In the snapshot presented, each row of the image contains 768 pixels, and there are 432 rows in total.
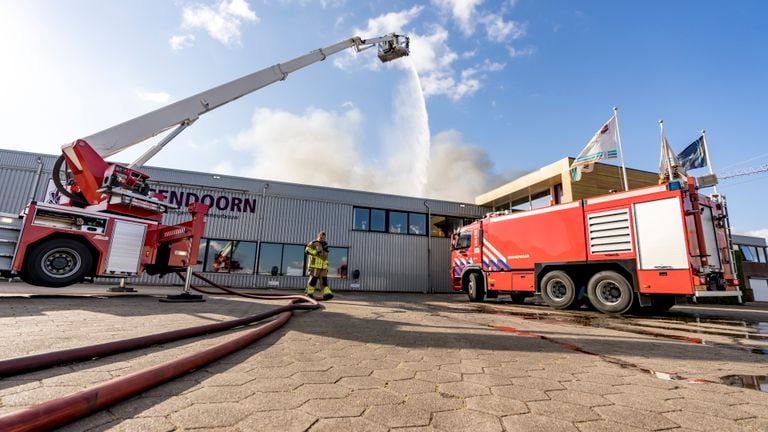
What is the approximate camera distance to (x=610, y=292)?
8211mm

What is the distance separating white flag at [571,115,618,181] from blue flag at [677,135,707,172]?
4408 mm

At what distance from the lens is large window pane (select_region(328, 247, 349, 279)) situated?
53.7 ft

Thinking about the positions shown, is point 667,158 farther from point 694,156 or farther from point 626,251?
point 626,251

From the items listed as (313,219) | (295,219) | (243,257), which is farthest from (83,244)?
(313,219)

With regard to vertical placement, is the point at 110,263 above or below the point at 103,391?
above

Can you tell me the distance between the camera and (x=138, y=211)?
8.12m

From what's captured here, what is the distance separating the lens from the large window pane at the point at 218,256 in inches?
581

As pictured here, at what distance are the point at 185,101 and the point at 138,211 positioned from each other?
11.3ft

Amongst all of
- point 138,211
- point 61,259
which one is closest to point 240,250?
point 138,211

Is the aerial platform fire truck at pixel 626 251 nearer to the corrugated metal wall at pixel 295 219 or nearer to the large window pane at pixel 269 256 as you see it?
the corrugated metal wall at pixel 295 219

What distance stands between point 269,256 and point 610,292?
1330 cm

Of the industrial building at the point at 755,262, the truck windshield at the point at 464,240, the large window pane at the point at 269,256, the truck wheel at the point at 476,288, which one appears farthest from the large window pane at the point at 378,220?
the industrial building at the point at 755,262

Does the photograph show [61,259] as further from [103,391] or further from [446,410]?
[446,410]

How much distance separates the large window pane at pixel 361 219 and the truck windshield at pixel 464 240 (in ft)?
18.8
